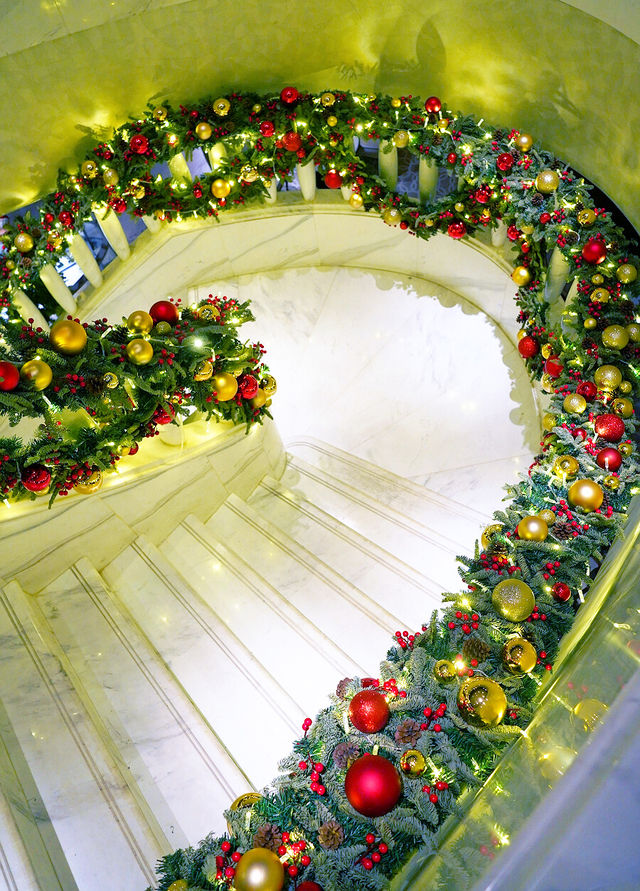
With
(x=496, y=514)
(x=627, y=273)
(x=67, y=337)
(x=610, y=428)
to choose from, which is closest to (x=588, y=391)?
(x=610, y=428)

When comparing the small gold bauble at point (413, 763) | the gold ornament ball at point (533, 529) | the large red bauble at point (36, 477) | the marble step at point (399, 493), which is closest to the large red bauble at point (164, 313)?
the large red bauble at point (36, 477)

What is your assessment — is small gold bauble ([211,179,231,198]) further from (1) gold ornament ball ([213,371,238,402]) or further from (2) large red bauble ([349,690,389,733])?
(2) large red bauble ([349,690,389,733])

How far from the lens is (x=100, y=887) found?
2.02 m

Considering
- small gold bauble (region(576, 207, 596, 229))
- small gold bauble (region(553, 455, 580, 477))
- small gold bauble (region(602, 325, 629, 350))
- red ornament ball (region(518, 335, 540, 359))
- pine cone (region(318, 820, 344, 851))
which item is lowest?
pine cone (region(318, 820, 344, 851))

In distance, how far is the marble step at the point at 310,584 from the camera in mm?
2887

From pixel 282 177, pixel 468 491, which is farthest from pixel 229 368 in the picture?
pixel 282 177

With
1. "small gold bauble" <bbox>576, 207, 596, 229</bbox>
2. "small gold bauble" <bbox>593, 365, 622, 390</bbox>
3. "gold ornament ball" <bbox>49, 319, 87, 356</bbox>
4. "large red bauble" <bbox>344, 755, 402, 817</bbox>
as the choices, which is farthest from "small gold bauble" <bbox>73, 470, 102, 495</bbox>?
"small gold bauble" <bbox>576, 207, 596, 229</bbox>

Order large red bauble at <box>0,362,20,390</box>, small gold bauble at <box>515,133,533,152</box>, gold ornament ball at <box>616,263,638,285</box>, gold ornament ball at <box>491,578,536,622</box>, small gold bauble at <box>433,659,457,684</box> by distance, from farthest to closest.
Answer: small gold bauble at <box>515,133,533,152</box>, gold ornament ball at <box>616,263,638,285</box>, large red bauble at <box>0,362,20,390</box>, gold ornament ball at <box>491,578,536,622</box>, small gold bauble at <box>433,659,457,684</box>

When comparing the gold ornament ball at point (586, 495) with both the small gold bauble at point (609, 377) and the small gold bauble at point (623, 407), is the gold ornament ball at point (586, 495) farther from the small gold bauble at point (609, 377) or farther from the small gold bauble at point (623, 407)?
the small gold bauble at point (609, 377)

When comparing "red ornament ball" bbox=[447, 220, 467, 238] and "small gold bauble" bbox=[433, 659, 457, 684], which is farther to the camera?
"red ornament ball" bbox=[447, 220, 467, 238]

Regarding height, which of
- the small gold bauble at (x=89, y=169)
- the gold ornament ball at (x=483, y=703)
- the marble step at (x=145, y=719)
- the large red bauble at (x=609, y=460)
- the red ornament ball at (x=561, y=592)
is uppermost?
the large red bauble at (x=609, y=460)

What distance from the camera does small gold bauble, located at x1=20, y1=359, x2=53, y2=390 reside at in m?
2.57

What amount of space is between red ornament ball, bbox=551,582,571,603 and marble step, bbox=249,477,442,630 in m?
0.85

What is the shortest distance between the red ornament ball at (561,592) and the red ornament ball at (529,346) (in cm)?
200
